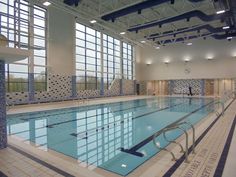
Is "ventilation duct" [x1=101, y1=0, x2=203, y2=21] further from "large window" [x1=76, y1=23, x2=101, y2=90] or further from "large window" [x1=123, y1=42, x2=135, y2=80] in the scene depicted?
"large window" [x1=123, y1=42, x2=135, y2=80]

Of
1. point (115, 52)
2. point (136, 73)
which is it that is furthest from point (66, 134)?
point (136, 73)

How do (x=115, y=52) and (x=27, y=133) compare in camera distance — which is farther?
(x=115, y=52)

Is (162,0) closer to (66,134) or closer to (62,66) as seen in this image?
(66,134)

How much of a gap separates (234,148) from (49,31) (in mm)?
12273

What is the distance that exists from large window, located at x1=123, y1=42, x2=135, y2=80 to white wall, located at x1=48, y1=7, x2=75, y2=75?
834cm

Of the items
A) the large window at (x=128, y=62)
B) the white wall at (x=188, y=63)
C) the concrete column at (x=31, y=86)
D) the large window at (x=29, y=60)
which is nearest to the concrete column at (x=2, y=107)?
the large window at (x=29, y=60)

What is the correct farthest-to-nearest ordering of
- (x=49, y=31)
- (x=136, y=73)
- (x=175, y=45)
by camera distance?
(x=136, y=73)
(x=175, y=45)
(x=49, y=31)

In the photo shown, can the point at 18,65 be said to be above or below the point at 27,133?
above

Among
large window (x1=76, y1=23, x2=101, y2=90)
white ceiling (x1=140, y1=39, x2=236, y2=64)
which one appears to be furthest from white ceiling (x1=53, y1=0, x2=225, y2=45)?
white ceiling (x1=140, y1=39, x2=236, y2=64)

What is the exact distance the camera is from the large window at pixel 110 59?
18328 millimetres

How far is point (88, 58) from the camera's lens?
52.6 ft

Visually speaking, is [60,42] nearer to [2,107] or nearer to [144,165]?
[2,107]

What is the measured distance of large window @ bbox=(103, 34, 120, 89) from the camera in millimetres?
18328

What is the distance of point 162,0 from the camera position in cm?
846
